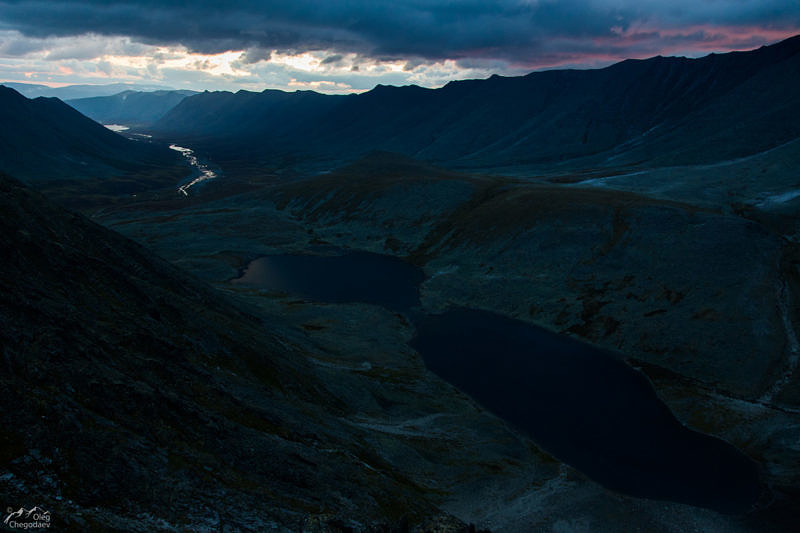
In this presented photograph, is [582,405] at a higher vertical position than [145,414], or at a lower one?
lower

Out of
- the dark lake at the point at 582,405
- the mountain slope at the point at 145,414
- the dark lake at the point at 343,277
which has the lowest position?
the dark lake at the point at 582,405

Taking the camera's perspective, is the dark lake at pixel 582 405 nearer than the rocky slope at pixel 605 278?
Yes

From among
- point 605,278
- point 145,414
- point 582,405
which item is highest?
point 145,414

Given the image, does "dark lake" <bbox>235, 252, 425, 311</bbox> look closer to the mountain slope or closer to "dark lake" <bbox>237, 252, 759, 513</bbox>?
"dark lake" <bbox>237, 252, 759, 513</bbox>

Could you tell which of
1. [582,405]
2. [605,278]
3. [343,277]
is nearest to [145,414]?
[582,405]

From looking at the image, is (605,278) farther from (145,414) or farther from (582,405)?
(145,414)

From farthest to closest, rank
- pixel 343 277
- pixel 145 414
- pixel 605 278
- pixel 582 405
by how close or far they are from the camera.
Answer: pixel 343 277 → pixel 605 278 → pixel 582 405 → pixel 145 414

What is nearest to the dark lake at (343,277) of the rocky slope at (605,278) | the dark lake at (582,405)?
the dark lake at (582,405)

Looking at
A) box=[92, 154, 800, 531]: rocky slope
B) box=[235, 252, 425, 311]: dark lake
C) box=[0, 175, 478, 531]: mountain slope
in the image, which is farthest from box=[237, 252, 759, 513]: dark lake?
box=[0, 175, 478, 531]: mountain slope

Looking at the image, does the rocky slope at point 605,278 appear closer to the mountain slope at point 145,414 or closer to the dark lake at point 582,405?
the dark lake at point 582,405
